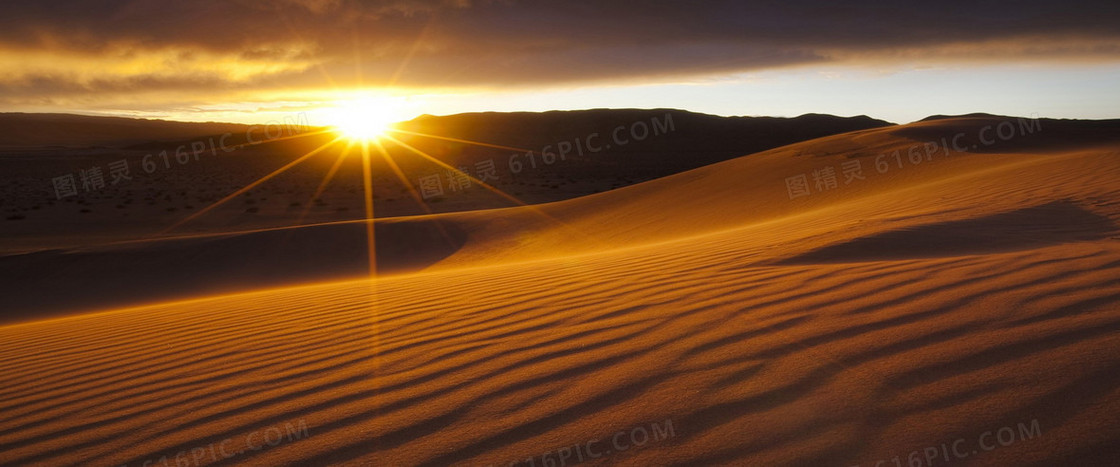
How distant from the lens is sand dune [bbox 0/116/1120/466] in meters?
2.29

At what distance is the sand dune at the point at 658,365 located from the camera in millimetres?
2293

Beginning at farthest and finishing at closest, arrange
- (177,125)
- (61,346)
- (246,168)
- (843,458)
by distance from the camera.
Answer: (177,125), (246,168), (61,346), (843,458)

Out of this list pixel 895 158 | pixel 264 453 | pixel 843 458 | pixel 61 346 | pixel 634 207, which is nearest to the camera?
pixel 843 458

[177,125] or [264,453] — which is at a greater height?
[177,125]

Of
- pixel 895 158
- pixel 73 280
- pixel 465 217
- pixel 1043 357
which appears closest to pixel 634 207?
pixel 465 217

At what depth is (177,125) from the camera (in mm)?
166375

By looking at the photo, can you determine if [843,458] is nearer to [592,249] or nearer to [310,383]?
[310,383]

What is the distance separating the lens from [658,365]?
9.89 feet

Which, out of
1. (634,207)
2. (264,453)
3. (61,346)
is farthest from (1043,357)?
(634,207)

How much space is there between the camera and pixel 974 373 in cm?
253

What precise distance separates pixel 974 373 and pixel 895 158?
12397 millimetres

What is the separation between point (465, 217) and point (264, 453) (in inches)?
548

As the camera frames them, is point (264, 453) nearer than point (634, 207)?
Yes

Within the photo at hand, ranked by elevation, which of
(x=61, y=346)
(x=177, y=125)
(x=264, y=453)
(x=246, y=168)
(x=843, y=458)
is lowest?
(x=843, y=458)
